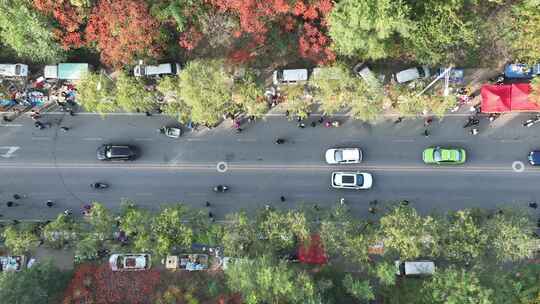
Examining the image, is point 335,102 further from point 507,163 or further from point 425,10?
point 507,163

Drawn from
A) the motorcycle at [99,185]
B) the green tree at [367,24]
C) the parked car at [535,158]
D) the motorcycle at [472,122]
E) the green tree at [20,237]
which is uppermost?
the green tree at [367,24]

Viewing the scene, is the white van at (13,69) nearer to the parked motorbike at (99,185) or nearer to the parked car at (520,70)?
the parked motorbike at (99,185)

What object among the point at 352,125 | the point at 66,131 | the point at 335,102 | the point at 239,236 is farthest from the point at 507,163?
the point at 66,131

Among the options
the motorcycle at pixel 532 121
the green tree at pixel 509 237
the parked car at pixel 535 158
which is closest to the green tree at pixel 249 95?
the green tree at pixel 509 237

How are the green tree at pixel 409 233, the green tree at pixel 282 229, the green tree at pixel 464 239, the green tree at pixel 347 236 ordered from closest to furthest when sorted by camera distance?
the green tree at pixel 409 233, the green tree at pixel 464 239, the green tree at pixel 282 229, the green tree at pixel 347 236

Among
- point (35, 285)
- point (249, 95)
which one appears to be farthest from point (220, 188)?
point (35, 285)

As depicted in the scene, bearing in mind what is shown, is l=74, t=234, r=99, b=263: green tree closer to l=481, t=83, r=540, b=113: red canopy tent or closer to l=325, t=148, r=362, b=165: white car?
l=325, t=148, r=362, b=165: white car
